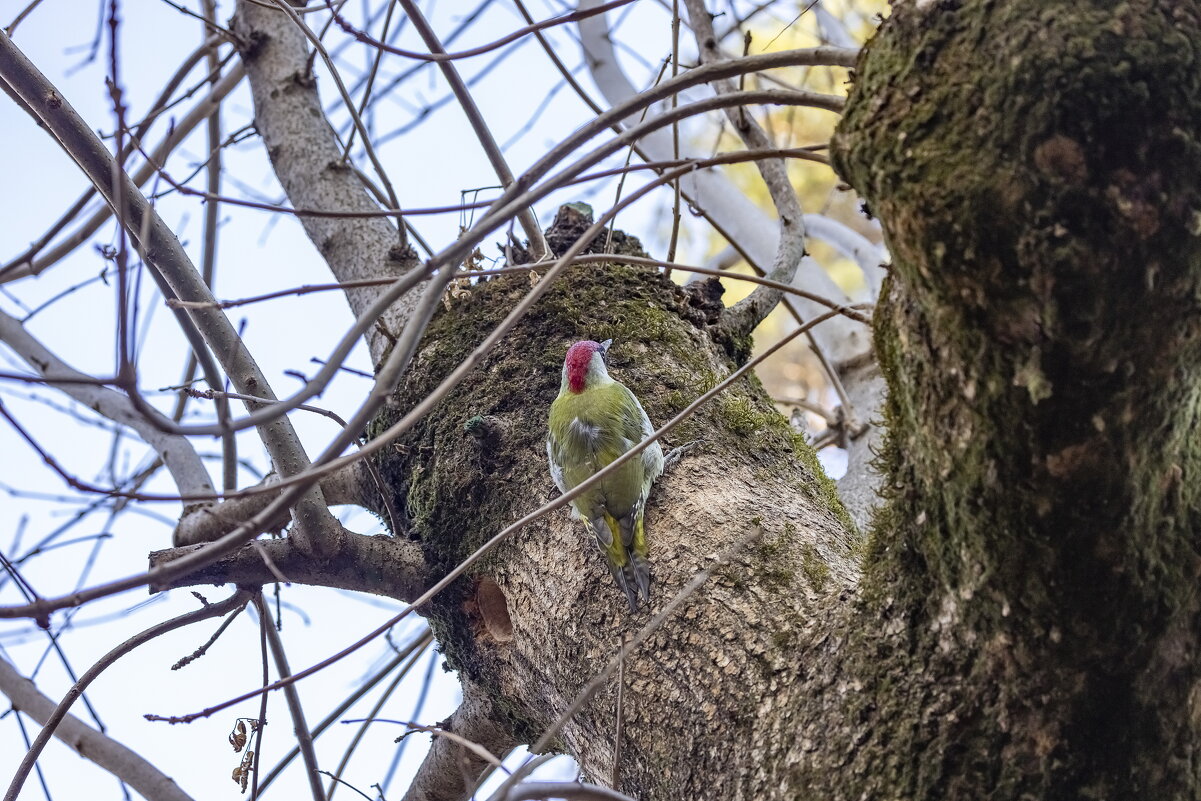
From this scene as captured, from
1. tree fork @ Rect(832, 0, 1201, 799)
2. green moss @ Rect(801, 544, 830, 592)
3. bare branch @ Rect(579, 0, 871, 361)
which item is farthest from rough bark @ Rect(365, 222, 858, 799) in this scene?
bare branch @ Rect(579, 0, 871, 361)

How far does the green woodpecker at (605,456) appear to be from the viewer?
2.14m

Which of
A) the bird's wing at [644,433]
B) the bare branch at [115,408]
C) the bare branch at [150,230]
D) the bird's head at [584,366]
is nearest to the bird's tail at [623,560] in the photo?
the bird's wing at [644,433]

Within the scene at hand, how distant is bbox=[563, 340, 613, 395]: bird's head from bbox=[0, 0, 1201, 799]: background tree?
6 centimetres

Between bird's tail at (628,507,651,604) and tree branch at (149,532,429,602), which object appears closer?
bird's tail at (628,507,651,604)

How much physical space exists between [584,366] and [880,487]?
3.45 ft

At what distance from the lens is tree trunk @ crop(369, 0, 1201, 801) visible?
3.63 feet

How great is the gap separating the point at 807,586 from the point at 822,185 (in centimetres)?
843

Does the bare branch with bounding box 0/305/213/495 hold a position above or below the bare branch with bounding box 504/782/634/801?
above

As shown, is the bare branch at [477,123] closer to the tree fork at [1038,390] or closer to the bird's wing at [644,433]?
the bird's wing at [644,433]

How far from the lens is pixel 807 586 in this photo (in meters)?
1.94

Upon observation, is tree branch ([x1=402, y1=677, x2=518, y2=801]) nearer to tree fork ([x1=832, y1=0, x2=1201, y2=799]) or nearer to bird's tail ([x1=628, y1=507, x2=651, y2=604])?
Result: bird's tail ([x1=628, y1=507, x2=651, y2=604])

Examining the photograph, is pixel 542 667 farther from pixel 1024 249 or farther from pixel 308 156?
pixel 308 156

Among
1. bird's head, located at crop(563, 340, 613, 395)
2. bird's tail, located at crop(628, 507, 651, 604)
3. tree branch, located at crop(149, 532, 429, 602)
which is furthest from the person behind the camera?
Result: bird's head, located at crop(563, 340, 613, 395)

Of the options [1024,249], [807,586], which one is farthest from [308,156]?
[1024,249]
